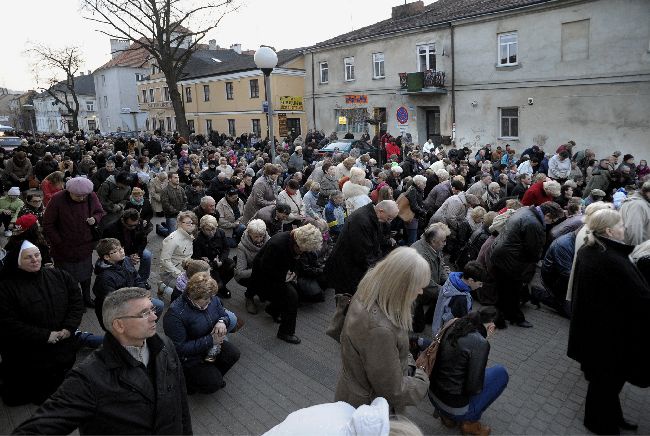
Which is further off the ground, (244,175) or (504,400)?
(244,175)

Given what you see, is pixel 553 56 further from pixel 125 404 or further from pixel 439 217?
pixel 125 404

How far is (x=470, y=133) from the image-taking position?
Result: 83.1 ft

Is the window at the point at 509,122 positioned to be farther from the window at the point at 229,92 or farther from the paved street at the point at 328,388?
the window at the point at 229,92

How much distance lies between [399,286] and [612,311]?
7.25ft

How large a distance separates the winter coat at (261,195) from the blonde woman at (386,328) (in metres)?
6.37

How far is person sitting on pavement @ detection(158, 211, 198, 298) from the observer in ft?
21.5

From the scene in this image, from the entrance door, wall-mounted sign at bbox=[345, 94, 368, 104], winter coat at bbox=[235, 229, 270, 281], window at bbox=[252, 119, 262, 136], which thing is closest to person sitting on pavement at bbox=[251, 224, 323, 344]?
winter coat at bbox=[235, 229, 270, 281]

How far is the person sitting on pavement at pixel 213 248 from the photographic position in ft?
22.3

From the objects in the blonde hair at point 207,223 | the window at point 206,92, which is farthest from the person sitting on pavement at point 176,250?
the window at point 206,92

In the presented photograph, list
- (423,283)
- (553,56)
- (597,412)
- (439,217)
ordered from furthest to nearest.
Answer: (553,56) → (439,217) → (597,412) → (423,283)

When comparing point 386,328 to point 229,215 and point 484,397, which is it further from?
point 229,215

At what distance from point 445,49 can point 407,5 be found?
7.76m

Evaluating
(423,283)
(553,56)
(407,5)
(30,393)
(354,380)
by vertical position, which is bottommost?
(30,393)

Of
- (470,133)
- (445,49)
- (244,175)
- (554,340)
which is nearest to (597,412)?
(554,340)
